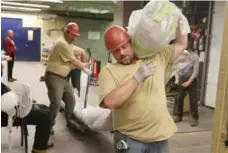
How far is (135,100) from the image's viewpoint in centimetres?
161

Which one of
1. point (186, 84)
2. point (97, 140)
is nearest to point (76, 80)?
point (97, 140)

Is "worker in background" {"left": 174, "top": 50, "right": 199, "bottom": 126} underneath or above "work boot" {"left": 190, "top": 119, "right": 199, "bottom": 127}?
above

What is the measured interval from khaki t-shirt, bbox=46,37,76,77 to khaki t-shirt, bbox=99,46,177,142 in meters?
1.84

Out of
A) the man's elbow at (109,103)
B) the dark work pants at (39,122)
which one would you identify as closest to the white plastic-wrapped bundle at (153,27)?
the man's elbow at (109,103)

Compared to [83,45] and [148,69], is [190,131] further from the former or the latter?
[83,45]

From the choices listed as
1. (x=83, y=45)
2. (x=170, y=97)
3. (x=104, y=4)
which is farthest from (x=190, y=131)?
(x=83, y=45)

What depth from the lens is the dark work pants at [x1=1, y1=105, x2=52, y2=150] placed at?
2.88 meters

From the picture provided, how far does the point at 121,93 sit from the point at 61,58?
6.91 ft

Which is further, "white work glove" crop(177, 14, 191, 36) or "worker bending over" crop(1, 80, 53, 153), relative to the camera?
"worker bending over" crop(1, 80, 53, 153)

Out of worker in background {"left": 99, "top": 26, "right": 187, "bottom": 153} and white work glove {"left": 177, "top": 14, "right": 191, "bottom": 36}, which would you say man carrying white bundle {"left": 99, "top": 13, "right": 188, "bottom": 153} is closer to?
worker in background {"left": 99, "top": 26, "right": 187, "bottom": 153}

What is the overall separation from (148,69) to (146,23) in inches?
10.9

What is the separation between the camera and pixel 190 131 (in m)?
4.46

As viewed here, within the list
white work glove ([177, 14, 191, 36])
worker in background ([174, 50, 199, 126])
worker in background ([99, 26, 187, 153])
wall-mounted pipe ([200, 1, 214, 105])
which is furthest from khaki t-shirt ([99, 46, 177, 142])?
wall-mounted pipe ([200, 1, 214, 105])

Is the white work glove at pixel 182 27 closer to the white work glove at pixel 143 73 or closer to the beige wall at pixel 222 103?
the white work glove at pixel 143 73
